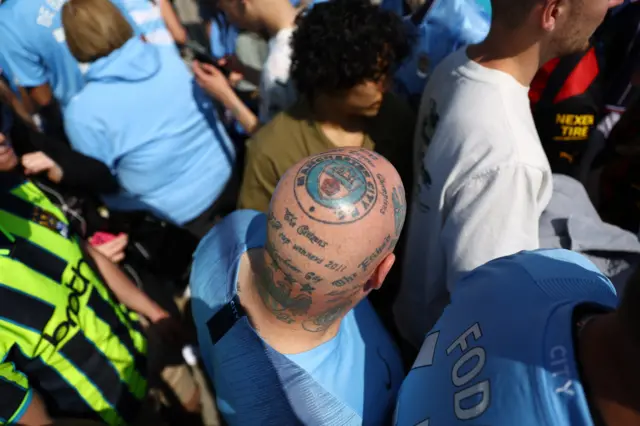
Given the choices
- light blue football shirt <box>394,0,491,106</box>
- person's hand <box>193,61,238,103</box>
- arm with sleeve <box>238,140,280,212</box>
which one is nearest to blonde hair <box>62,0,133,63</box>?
person's hand <box>193,61,238,103</box>

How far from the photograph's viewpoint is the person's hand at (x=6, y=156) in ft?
5.16

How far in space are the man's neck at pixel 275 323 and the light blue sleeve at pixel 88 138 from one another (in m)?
1.33

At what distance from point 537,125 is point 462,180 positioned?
0.70 metres

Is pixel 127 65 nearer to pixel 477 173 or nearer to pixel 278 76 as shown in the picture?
pixel 278 76

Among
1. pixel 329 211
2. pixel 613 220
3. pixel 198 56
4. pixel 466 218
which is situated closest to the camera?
pixel 329 211

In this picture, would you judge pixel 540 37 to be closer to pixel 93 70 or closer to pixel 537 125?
pixel 537 125

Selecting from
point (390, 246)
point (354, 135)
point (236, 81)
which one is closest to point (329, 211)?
→ point (390, 246)

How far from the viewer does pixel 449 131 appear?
129 cm

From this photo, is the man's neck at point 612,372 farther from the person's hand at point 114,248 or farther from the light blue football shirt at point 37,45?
the light blue football shirt at point 37,45

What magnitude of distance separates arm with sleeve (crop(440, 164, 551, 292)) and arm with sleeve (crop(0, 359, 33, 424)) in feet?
4.45

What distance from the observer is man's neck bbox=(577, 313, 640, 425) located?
580 mm

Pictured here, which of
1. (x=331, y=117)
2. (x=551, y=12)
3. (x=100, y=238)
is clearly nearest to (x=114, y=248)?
(x=100, y=238)

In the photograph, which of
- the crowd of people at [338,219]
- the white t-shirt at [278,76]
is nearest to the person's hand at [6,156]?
the crowd of people at [338,219]

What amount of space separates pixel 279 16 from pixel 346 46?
2.22ft
